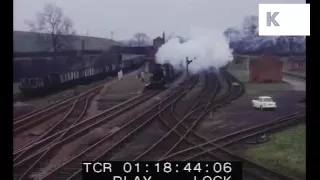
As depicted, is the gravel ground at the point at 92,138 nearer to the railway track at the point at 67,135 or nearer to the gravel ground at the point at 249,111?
the railway track at the point at 67,135

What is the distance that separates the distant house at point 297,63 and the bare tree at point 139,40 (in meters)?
0.83

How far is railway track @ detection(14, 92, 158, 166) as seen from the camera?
3086mm

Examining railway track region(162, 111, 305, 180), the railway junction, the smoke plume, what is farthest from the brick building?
railway track region(162, 111, 305, 180)

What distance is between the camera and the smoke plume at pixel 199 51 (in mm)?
3154

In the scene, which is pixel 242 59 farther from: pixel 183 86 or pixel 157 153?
pixel 157 153

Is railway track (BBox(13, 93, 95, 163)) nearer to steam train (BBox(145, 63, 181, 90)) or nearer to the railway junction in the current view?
the railway junction

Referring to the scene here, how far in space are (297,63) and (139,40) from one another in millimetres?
918

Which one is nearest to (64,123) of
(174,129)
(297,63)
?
(174,129)

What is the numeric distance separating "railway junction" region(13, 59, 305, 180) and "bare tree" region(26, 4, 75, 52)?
326mm

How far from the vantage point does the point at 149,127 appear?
314 centimetres

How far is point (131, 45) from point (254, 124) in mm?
846

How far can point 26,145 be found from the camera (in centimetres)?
308

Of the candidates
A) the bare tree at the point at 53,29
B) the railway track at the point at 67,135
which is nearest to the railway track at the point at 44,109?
the railway track at the point at 67,135
